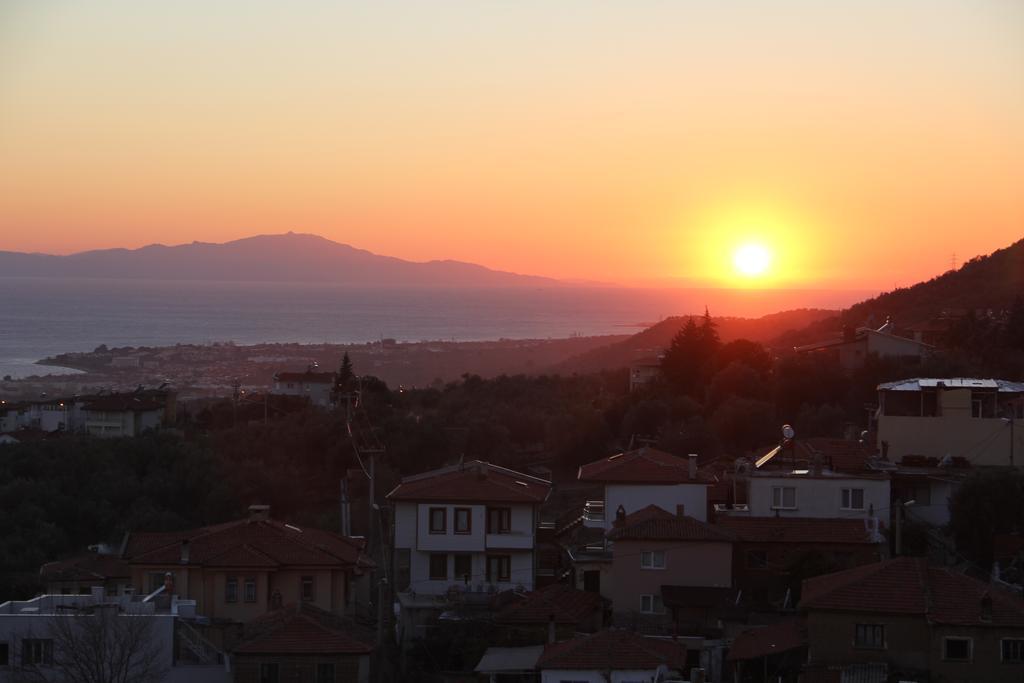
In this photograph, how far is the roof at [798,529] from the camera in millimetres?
22500

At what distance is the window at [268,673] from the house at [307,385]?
39.0 meters

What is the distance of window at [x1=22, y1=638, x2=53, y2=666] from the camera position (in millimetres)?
19016

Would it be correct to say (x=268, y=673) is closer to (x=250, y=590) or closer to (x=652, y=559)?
(x=250, y=590)

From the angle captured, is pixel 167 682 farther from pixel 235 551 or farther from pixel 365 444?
pixel 365 444

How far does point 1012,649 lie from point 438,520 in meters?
9.69

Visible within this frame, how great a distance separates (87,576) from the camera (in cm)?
2475

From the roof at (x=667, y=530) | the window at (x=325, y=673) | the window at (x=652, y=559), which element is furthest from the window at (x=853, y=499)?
the window at (x=325, y=673)

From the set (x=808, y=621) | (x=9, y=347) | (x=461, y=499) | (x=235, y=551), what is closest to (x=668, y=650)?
(x=808, y=621)

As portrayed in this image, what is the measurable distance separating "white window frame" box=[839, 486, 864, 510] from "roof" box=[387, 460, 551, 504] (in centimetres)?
482

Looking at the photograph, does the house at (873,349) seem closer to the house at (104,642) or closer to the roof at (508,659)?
the roof at (508,659)

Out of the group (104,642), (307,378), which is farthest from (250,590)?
(307,378)

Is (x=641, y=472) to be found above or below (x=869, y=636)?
above

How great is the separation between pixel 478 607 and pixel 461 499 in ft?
7.07

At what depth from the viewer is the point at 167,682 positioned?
1884 cm
